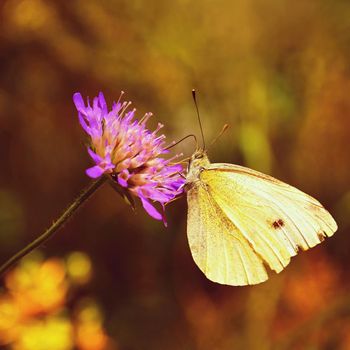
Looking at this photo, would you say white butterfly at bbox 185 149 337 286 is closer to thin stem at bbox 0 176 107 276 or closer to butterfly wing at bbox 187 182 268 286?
butterfly wing at bbox 187 182 268 286

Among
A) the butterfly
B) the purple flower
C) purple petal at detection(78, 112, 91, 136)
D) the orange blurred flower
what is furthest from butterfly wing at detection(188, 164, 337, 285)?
the orange blurred flower

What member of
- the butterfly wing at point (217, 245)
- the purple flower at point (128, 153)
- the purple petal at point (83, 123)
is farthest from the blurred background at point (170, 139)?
the purple petal at point (83, 123)

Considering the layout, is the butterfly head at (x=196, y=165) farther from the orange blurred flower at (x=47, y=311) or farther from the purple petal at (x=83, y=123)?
the orange blurred flower at (x=47, y=311)

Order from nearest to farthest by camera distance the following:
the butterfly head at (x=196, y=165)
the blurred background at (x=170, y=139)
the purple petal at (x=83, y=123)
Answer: the purple petal at (x=83, y=123) → the butterfly head at (x=196, y=165) → the blurred background at (x=170, y=139)

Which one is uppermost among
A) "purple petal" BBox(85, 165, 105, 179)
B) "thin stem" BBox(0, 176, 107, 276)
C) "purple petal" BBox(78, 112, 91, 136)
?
"purple petal" BBox(78, 112, 91, 136)

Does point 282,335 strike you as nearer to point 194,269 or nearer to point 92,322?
point 194,269

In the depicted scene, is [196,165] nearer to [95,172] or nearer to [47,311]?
[95,172]

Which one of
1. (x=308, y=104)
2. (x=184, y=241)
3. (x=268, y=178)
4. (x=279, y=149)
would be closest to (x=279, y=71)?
(x=308, y=104)
